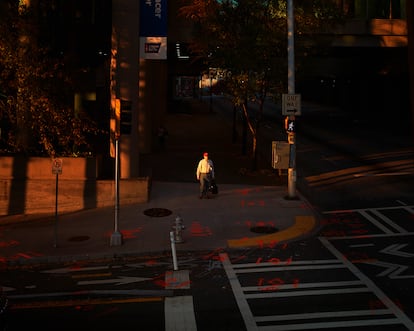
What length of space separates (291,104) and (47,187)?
8.67 m

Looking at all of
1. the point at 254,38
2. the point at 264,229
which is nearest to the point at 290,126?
the point at 264,229

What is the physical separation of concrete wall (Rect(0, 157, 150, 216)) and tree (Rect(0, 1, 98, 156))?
0.67m

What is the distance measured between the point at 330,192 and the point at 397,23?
971 inches

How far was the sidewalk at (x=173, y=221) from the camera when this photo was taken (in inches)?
493

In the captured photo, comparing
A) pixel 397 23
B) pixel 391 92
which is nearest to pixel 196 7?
pixel 397 23

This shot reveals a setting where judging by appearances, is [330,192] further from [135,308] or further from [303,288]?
[135,308]

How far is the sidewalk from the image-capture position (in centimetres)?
1252

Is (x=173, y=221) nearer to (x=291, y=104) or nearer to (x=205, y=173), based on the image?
(x=205, y=173)

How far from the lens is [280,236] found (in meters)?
13.5

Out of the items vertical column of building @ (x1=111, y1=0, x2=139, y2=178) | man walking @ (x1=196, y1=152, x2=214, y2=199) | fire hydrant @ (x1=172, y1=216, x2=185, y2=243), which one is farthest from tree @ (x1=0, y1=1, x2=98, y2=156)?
fire hydrant @ (x1=172, y1=216, x2=185, y2=243)

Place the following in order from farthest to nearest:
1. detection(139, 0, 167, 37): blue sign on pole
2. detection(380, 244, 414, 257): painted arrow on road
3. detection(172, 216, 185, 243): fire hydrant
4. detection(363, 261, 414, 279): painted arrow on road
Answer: detection(139, 0, 167, 37): blue sign on pole
detection(172, 216, 185, 243): fire hydrant
detection(380, 244, 414, 257): painted arrow on road
detection(363, 261, 414, 279): painted arrow on road

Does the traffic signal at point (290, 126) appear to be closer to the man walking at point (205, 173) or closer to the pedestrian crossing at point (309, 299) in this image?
the man walking at point (205, 173)

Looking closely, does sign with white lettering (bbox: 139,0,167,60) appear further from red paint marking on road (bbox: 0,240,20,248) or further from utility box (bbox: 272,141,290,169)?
red paint marking on road (bbox: 0,240,20,248)

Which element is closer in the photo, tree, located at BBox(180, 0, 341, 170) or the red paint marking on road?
the red paint marking on road
